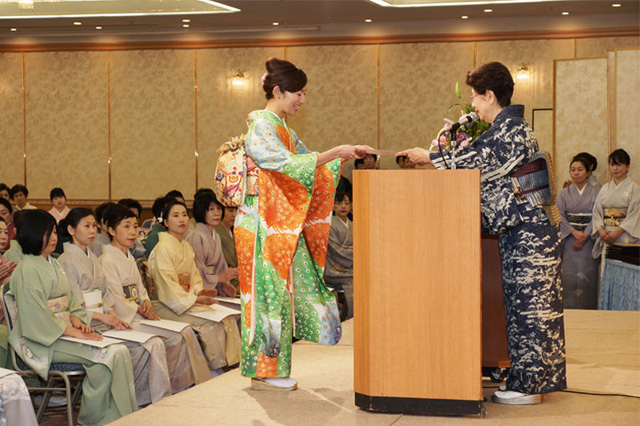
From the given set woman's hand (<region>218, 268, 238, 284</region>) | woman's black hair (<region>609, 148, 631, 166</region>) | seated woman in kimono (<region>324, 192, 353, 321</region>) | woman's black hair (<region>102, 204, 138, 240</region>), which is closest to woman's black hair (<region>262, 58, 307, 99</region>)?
woman's black hair (<region>102, 204, 138, 240</region>)

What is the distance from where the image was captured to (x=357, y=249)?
2984mm

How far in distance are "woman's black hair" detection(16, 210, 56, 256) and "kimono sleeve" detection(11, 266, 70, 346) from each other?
0.38ft

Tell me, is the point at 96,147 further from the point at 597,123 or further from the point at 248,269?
the point at 248,269

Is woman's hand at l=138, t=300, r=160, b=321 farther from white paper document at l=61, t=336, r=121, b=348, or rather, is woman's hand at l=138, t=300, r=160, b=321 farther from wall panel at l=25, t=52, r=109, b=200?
wall panel at l=25, t=52, r=109, b=200

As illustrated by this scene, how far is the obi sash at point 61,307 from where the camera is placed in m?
4.11

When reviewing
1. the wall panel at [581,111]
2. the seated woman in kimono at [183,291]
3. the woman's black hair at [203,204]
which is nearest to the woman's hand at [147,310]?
the seated woman in kimono at [183,291]

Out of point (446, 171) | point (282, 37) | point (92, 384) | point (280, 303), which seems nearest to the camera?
point (446, 171)

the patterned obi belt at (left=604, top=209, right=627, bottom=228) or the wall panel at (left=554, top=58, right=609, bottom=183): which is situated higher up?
the wall panel at (left=554, top=58, right=609, bottom=183)

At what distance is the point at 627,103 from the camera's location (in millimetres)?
7258

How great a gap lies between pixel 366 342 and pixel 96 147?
904cm

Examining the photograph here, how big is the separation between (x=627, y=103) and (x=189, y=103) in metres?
5.84

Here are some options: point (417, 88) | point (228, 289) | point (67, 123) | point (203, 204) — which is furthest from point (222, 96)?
point (228, 289)

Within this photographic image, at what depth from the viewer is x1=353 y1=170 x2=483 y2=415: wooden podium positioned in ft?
9.39

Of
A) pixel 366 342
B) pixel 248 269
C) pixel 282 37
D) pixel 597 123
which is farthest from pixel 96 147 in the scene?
pixel 366 342
